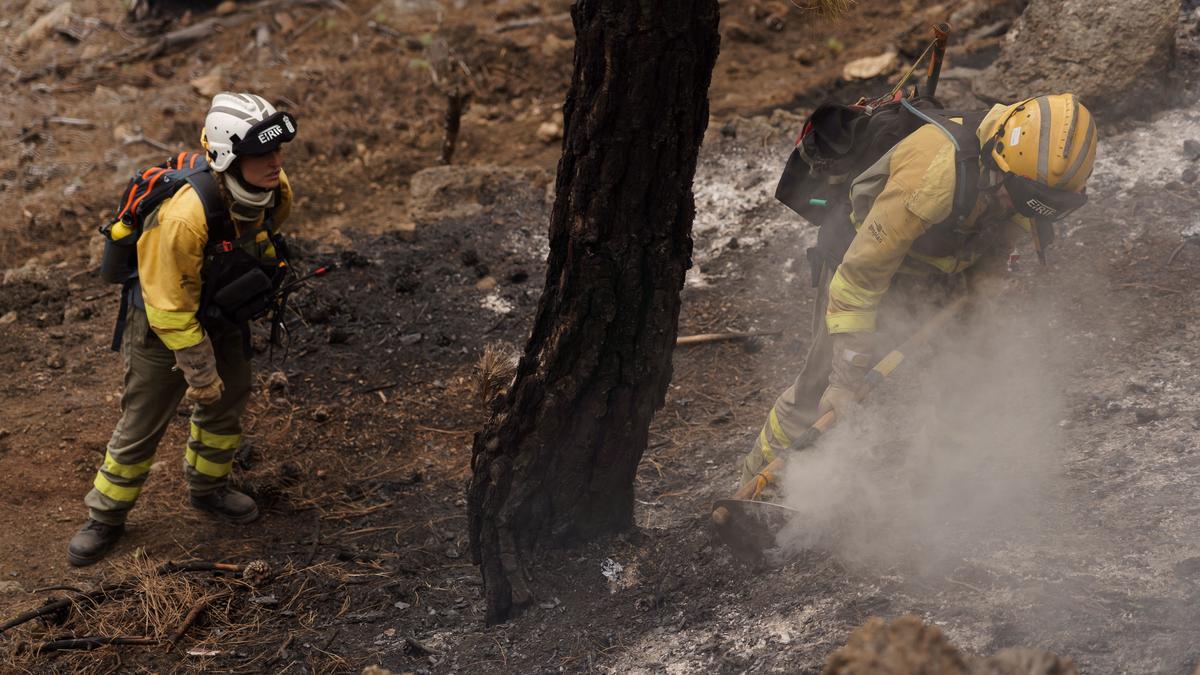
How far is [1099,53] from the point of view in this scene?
6.45 m

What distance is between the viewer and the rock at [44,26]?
1036cm

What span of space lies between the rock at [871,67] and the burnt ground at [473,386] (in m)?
0.19

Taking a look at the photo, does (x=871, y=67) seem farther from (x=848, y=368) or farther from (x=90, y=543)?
(x=90, y=543)

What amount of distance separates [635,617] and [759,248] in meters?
3.76

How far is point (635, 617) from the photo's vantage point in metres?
3.75

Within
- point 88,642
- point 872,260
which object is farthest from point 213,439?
point 872,260

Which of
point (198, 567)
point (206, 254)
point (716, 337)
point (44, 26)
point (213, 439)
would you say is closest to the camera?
point (206, 254)

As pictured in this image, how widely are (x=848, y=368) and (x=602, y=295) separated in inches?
47.3

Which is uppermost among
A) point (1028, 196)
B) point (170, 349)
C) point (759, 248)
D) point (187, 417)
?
point (1028, 196)

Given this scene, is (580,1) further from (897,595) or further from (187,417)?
(187,417)

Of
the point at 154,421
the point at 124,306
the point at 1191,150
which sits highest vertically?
the point at 1191,150

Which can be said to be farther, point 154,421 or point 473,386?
point 473,386

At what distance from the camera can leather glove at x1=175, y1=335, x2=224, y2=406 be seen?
4.21 meters

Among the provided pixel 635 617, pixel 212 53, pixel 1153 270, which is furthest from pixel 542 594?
pixel 212 53
